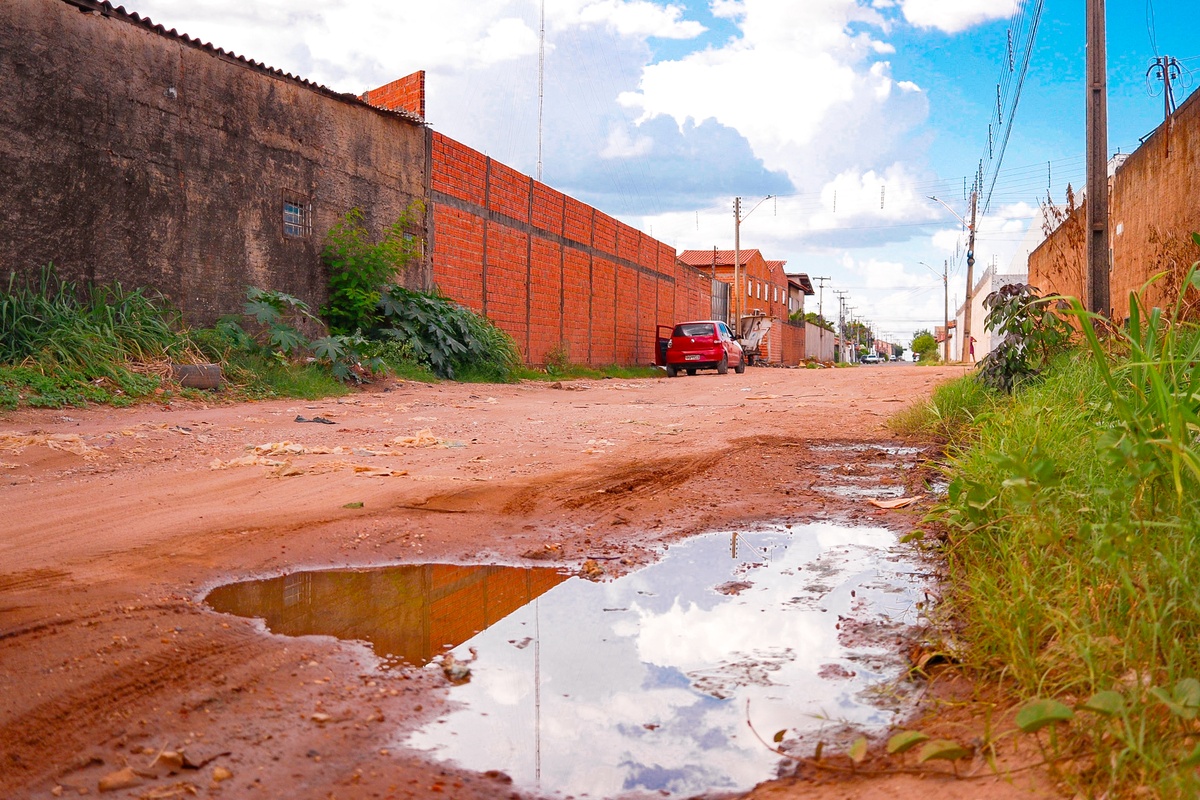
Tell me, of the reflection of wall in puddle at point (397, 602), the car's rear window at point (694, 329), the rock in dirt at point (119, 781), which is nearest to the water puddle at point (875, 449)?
the reflection of wall in puddle at point (397, 602)

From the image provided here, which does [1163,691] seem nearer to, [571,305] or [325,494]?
[325,494]

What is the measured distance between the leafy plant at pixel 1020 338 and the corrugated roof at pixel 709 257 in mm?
46748

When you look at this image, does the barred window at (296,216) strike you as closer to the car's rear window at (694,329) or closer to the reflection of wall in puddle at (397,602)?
the reflection of wall in puddle at (397,602)

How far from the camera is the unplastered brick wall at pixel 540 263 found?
57.6 ft

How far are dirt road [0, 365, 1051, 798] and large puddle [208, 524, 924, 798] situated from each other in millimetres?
141

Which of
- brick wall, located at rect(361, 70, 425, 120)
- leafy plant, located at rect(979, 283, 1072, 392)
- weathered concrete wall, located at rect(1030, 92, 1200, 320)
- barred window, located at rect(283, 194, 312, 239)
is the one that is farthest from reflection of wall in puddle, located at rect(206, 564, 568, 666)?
brick wall, located at rect(361, 70, 425, 120)

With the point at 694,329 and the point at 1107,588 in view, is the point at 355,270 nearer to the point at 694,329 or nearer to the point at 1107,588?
the point at 1107,588

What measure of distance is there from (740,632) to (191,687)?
1.64 meters

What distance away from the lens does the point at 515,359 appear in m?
17.6

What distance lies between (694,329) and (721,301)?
14.2 meters

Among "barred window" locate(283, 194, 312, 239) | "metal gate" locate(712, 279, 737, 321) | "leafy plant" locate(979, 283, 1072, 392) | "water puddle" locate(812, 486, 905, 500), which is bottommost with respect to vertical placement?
"water puddle" locate(812, 486, 905, 500)

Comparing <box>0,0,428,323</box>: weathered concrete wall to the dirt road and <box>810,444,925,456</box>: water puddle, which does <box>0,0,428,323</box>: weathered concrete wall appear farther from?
<box>810,444,925,456</box>: water puddle

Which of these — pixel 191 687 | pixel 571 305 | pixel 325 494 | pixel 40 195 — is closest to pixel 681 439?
pixel 325 494

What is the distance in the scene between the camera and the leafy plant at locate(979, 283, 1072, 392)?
751cm
